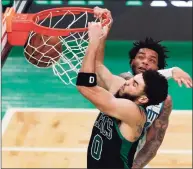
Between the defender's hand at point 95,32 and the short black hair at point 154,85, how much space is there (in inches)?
11.6

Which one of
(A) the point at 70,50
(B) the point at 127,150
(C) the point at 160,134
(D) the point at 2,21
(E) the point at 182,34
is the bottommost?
(E) the point at 182,34

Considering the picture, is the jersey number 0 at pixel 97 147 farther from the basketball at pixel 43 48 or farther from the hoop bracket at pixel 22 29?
the hoop bracket at pixel 22 29

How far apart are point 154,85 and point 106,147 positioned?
1.77 ft

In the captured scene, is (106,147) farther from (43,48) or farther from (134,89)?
(43,48)

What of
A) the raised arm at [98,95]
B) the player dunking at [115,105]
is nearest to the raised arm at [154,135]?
the player dunking at [115,105]

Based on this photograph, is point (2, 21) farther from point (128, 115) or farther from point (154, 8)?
point (154, 8)

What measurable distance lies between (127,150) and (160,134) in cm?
62

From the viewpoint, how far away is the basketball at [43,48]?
9.81 ft

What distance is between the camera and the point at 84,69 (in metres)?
2.65

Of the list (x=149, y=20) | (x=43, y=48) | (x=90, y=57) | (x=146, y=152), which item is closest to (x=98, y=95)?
(x=90, y=57)

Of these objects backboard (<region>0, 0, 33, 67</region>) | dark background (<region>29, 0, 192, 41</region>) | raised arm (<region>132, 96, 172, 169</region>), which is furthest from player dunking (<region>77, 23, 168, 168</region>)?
dark background (<region>29, 0, 192, 41</region>)

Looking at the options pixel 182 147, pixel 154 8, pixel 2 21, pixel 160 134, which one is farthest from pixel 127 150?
pixel 154 8

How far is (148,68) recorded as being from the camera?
305 cm

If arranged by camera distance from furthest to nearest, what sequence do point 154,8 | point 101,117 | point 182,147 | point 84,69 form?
1. point 154,8
2. point 182,147
3. point 101,117
4. point 84,69
